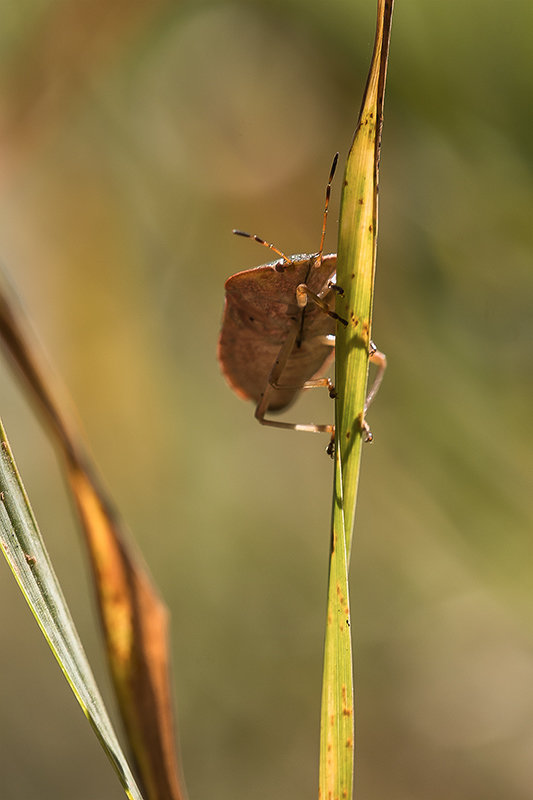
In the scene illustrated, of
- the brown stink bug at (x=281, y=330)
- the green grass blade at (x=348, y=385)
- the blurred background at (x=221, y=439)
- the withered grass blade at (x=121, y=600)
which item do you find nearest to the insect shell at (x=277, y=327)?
the brown stink bug at (x=281, y=330)

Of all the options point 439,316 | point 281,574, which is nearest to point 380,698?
point 281,574

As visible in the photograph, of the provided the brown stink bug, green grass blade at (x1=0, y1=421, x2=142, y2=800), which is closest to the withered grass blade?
green grass blade at (x1=0, y1=421, x2=142, y2=800)

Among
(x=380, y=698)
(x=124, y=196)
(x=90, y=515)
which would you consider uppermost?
(x=124, y=196)

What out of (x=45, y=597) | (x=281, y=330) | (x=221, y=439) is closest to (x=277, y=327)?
(x=281, y=330)

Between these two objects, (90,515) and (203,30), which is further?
(203,30)

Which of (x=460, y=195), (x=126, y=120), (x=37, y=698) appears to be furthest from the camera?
(x=37, y=698)

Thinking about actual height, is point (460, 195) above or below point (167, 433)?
above

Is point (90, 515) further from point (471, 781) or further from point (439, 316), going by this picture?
point (471, 781)

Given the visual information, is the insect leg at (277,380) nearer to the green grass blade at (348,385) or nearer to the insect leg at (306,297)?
the insect leg at (306,297)

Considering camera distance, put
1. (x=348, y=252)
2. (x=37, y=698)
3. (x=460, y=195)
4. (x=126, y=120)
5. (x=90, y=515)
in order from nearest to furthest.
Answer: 1. (x=348, y=252)
2. (x=90, y=515)
3. (x=460, y=195)
4. (x=126, y=120)
5. (x=37, y=698)
